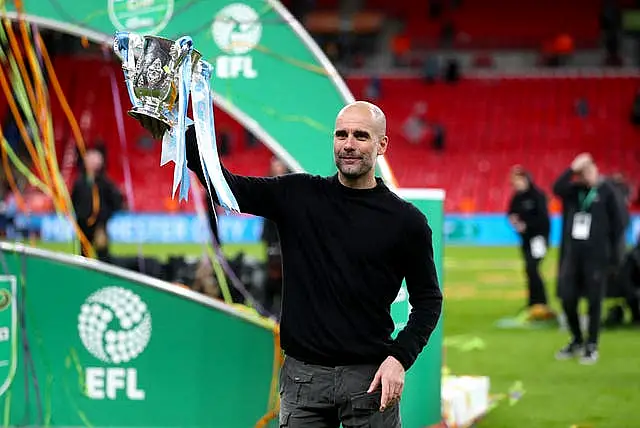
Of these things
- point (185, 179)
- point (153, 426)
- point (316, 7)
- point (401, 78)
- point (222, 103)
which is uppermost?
point (316, 7)

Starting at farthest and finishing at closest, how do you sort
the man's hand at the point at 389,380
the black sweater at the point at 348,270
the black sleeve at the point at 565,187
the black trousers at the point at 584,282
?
1. the black sleeve at the point at 565,187
2. the black trousers at the point at 584,282
3. the black sweater at the point at 348,270
4. the man's hand at the point at 389,380

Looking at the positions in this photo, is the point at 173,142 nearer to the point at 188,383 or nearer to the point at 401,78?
the point at 188,383

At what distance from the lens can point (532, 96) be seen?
3716 cm

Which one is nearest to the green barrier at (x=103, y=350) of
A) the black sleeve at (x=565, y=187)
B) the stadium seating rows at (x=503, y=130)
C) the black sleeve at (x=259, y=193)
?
the black sleeve at (x=259, y=193)

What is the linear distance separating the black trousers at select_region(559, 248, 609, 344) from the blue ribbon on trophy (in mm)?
7120

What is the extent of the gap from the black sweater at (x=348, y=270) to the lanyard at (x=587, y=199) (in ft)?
22.5

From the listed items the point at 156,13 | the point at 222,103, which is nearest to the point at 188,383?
the point at 222,103

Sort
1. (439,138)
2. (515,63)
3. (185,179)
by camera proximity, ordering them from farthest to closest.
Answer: (515,63) → (439,138) → (185,179)

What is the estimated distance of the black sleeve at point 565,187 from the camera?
11391 mm

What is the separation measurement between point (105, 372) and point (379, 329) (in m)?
2.77

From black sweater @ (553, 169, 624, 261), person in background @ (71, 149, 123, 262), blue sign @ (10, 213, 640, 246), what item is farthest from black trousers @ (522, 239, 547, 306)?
blue sign @ (10, 213, 640, 246)

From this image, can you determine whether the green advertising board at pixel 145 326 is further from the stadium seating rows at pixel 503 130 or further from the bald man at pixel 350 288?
the stadium seating rows at pixel 503 130

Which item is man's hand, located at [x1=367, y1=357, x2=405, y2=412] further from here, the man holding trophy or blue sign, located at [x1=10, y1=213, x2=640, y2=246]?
blue sign, located at [x1=10, y1=213, x2=640, y2=246]

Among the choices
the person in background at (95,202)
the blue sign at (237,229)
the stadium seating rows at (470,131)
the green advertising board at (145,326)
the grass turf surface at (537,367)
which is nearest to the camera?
the green advertising board at (145,326)
